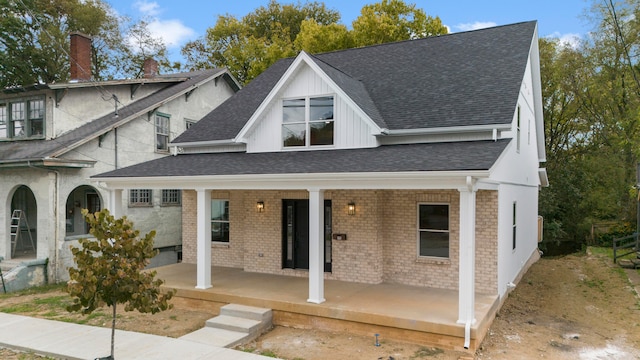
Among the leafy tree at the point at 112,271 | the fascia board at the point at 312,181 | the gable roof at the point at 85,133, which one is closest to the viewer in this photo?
the leafy tree at the point at 112,271

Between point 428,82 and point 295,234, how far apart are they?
582 centimetres

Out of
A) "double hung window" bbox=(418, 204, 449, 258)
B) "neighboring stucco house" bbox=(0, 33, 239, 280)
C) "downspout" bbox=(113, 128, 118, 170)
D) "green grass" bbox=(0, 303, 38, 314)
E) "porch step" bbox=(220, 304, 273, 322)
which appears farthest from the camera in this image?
"downspout" bbox=(113, 128, 118, 170)

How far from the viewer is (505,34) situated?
13211 mm

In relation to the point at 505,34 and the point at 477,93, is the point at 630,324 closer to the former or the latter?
the point at 477,93

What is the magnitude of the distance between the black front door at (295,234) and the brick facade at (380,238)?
0.17 metres

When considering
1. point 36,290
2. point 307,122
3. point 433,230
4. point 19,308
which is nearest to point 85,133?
point 36,290

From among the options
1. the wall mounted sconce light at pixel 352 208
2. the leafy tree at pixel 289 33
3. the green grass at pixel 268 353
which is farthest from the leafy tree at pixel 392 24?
the green grass at pixel 268 353

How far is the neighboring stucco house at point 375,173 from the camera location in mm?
9117

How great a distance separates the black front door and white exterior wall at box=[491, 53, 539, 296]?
16.6 feet

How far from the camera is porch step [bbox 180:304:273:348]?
26.5 ft

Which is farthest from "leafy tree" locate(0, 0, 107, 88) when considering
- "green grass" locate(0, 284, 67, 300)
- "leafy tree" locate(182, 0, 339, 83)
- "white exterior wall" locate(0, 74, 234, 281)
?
"green grass" locate(0, 284, 67, 300)

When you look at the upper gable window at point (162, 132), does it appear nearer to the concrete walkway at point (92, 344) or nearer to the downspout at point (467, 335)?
the concrete walkway at point (92, 344)

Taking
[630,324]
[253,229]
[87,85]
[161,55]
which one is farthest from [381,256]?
[161,55]

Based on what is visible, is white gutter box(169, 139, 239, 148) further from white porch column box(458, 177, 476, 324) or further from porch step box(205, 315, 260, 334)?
white porch column box(458, 177, 476, 324)
